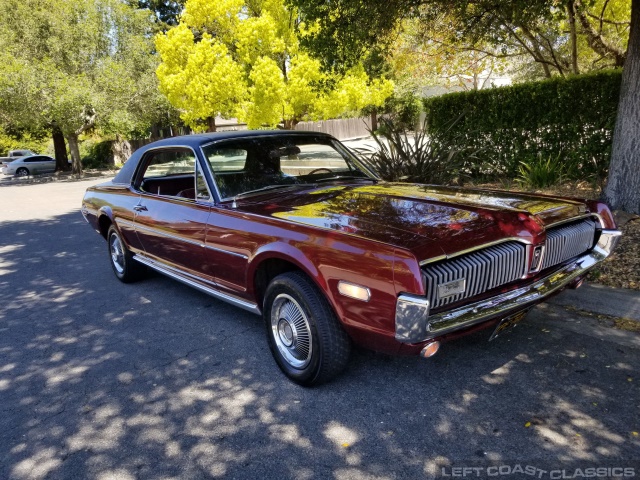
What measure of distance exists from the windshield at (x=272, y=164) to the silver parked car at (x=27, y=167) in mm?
31417

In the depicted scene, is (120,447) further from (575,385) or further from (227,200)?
(575,385)

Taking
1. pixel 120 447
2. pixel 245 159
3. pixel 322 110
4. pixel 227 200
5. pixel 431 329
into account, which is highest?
pixel 322 110

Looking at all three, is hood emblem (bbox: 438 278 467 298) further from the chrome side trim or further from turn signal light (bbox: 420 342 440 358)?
the chrome side trim

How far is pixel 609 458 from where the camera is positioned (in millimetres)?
2426

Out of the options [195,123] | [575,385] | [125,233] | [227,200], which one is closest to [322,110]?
[195,123]

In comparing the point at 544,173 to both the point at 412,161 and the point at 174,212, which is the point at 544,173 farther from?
the point at 174,212

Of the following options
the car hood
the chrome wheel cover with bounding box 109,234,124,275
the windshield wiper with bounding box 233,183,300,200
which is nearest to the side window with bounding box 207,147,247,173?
the windshield wiper with bounding box 233,183,300,200

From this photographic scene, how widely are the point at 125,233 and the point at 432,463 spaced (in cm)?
414

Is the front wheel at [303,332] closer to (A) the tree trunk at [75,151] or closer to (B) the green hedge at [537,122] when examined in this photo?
(B) the green hedge at [537,122]

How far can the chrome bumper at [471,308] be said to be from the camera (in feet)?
8.25

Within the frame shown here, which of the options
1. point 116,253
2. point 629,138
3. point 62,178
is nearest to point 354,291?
point 116,253

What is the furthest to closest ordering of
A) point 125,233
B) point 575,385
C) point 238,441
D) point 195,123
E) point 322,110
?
1. point 195,123
2. point 322,110
3. point 125,233
4. point 575,385
5. point 238,441

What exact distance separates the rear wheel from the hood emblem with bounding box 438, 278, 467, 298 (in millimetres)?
3964

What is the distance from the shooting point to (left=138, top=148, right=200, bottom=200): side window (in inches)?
198
